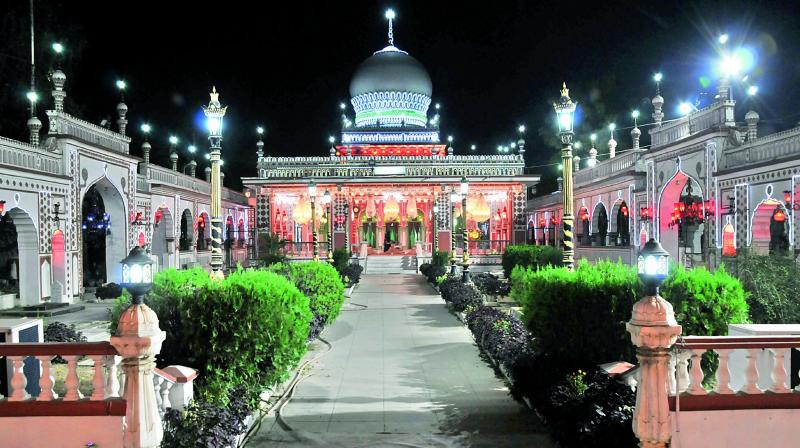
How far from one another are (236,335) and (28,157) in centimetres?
1762

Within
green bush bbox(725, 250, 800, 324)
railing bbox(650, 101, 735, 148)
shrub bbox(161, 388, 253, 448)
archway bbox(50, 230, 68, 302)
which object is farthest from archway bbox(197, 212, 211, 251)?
shrub bbox(161, 388, 253, 448)

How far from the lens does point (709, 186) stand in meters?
25.1

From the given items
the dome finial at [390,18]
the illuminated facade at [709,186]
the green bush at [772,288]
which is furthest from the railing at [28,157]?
the dome finial at [390,18]

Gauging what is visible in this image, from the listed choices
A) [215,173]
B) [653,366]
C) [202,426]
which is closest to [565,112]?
[215,173]

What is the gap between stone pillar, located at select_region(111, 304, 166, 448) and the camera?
641 cm

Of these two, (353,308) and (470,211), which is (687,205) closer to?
(353,308)

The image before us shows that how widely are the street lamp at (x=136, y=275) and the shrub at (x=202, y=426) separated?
149 cm

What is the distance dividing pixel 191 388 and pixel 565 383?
482cm

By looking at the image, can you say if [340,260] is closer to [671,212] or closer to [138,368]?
[671,212]

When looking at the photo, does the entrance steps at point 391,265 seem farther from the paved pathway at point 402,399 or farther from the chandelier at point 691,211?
the paved pathway at point 402,399

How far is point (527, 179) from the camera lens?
149 feet

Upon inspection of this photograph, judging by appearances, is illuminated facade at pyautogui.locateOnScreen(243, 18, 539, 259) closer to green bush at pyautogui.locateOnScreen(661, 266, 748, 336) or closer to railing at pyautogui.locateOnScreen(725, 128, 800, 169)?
railing at pyautogui.locateOnScreen(725, 128, 800, 169)

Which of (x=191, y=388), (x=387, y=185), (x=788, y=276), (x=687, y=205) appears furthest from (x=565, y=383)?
(x=387, y=185)

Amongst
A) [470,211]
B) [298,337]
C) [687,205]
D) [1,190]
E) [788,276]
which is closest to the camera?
[298,337]
